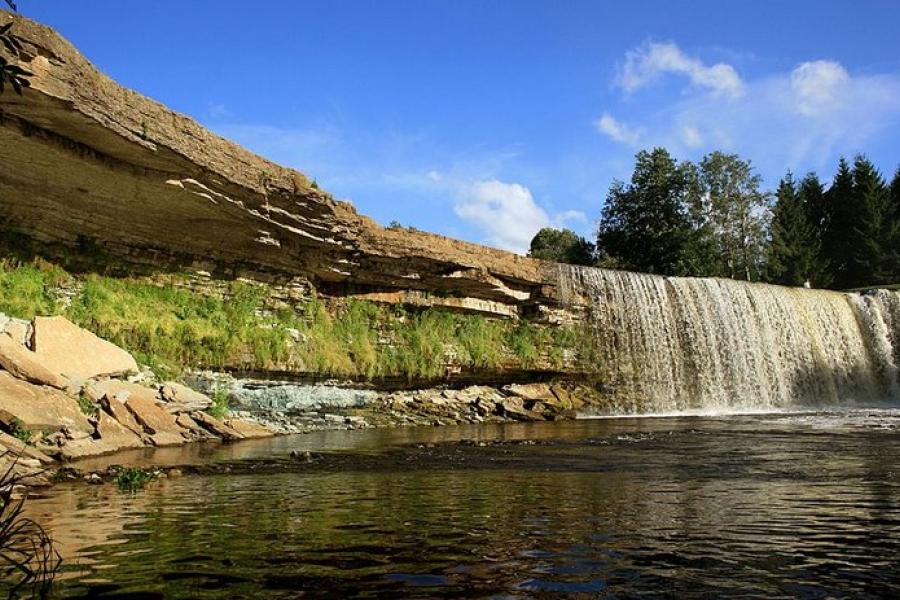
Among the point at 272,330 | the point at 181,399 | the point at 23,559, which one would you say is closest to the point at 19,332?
the point at 181,399

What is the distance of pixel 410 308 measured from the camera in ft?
91.0

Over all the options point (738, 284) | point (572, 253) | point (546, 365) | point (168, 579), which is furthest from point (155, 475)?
point (572, 253)

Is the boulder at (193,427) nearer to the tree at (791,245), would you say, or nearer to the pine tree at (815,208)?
the tree at (791,245)

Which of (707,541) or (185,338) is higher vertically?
(185,338)

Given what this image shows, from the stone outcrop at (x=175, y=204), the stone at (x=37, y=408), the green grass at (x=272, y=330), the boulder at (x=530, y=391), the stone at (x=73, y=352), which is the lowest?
the stone at (x=37, y=408)

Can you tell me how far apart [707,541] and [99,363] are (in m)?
14.9

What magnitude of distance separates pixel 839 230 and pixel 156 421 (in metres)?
66.6

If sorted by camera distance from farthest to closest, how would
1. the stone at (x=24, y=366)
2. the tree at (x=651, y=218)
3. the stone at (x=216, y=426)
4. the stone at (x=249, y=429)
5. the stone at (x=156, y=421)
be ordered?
the tree at (x=651, y=218)
the stone at (x=249, y=429)
the stone at (x=216, y=426)
the stone at (x=156, y=421)
the stone at (x=24, y=366)

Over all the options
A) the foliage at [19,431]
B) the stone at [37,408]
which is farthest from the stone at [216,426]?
the foliage at [19,431]

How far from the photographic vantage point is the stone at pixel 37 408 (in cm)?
1134

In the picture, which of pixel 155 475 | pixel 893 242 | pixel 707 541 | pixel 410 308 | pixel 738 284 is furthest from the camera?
pixel 893 242

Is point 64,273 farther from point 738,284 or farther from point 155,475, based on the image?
point 738,284

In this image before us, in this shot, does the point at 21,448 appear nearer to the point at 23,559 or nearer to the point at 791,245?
the point at 23,559

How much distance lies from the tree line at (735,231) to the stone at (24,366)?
43.6 metres
